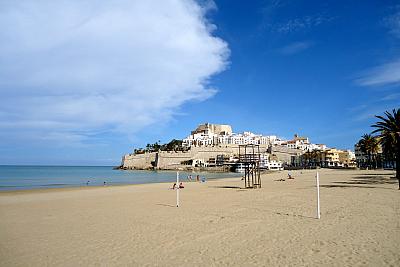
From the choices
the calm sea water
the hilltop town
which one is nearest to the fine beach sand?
the calm sea water

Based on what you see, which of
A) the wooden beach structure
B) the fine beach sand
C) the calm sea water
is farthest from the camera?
the calm sea water

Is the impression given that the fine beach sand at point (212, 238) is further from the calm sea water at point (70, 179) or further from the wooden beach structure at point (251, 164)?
the calm sea water at point (70, 179)

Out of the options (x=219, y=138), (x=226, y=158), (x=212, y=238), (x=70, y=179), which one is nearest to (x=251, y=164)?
(x=212, y=238)

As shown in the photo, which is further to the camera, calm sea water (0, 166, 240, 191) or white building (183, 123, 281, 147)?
white building (183, 123, 281, 147)

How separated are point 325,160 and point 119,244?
130 meters

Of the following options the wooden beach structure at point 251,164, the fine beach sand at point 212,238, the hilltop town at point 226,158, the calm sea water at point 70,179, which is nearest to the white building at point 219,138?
the hilltop town at point 226,158

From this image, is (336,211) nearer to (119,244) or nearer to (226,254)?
(226,254)

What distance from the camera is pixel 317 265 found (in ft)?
19.5

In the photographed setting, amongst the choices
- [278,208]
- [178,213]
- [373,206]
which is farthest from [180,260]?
[373,206]

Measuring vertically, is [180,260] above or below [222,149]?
below

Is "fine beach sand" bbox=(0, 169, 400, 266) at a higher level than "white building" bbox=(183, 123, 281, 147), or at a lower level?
lower

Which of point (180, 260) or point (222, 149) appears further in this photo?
point (222, 149)

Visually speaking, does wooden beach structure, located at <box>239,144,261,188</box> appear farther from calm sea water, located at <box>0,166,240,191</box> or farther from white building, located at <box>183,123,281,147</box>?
white building, located at <box>183,123,281,147</box>

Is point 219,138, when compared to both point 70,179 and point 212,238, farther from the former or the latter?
point 212,238
